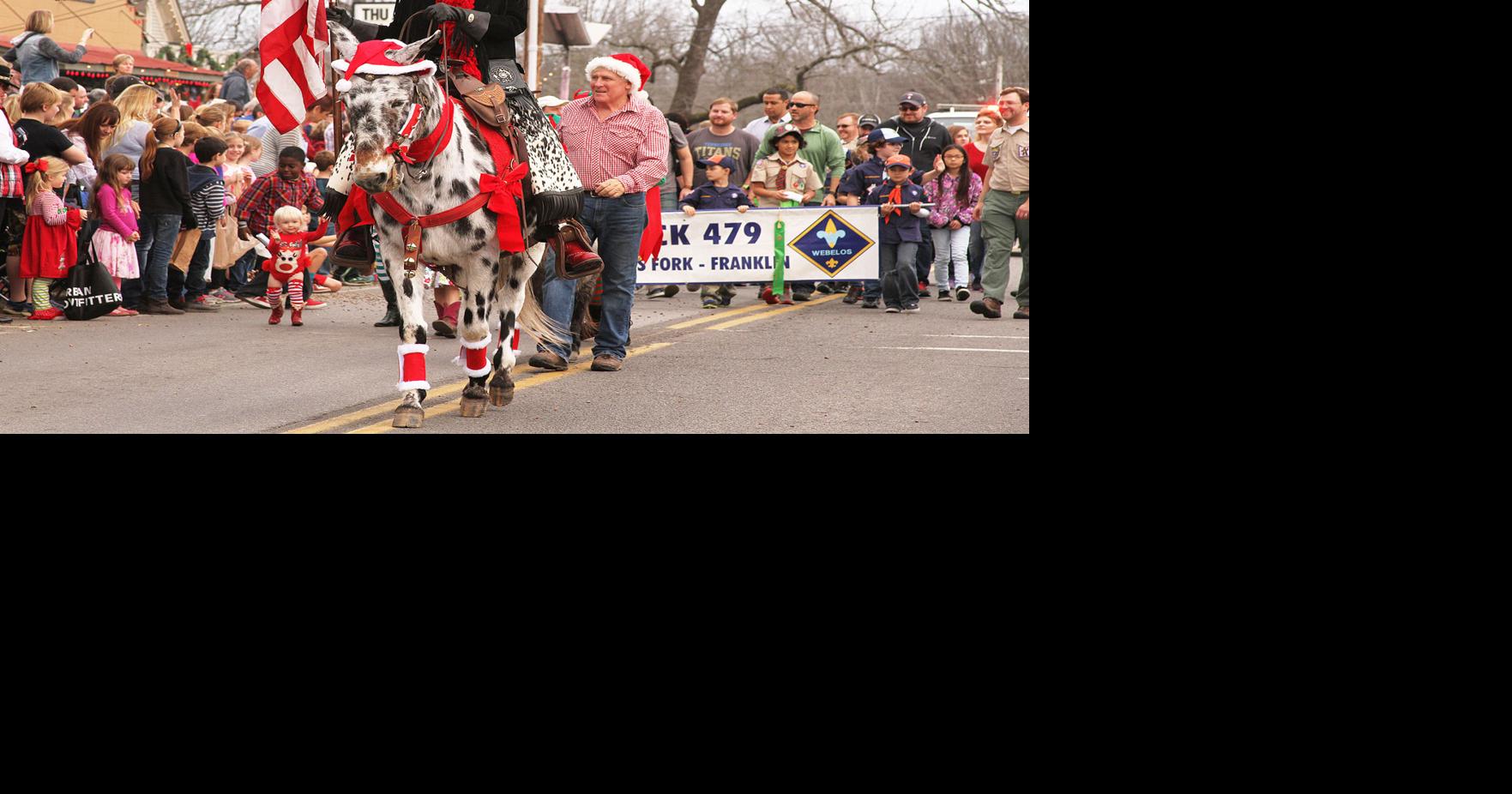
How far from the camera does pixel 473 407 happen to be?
29.9 ft

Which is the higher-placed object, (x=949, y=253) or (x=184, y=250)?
(x=184, y=250)

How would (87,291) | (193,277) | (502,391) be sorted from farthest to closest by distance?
1. (193,277)
2. (87,291)
3. (502,391)

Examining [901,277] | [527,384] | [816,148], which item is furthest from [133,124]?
[901,277]

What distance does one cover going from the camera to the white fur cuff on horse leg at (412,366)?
8.64 meters

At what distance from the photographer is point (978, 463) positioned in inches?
299

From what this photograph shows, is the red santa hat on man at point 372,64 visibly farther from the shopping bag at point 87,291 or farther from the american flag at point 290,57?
the shopping bag at point 87,291

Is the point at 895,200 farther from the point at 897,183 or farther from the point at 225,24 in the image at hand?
the point at 225,24

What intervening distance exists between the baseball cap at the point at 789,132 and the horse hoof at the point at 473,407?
26.7ft

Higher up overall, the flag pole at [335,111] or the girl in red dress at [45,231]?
the flag pole at [335,111]

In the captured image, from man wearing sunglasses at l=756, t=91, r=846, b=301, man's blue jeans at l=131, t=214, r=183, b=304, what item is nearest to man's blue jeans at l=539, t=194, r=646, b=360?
man's blue jeans at l=131, t=214, r=183, b=304

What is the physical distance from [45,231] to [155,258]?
1.39 metres

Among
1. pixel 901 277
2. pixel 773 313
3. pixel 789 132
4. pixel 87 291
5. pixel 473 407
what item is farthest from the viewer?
pixel 789 132

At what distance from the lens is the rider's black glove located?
8.52m

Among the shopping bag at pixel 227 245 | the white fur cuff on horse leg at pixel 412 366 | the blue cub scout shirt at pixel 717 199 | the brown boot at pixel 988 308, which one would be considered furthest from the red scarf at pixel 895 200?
the white fur cuff on horse leg at pixel 412 366
